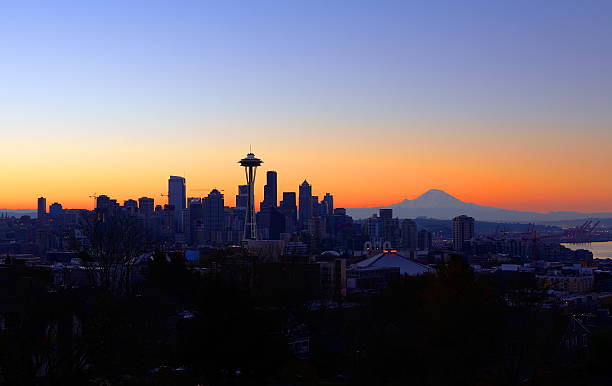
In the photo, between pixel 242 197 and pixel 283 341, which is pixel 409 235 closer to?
pixel 242 197

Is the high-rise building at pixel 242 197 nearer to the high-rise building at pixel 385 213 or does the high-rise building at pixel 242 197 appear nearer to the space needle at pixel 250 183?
the high-rise building at pixel 385 213

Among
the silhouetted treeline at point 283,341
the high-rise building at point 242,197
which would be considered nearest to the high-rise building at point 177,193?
the high-rise building at point 242,197

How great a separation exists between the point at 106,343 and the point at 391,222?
133142 millimetres

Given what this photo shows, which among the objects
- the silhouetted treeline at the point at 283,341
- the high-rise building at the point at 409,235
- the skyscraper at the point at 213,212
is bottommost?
the silhouetted treeline at the point at 283,341

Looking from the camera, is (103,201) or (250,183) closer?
(250,183)

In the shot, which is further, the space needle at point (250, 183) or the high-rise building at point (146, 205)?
the high-rise building at point (146, 205)

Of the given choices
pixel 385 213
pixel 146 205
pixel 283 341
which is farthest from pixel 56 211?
pixel 283 341

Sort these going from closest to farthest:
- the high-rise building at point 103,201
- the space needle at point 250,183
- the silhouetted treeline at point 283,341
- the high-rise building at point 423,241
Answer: the silhouetted treeline at point 283,341 → the space needle at point 250,183 → the high-rise building at point 103,201 → the high-rise building at point 423,241

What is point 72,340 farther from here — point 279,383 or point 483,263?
point 483,263

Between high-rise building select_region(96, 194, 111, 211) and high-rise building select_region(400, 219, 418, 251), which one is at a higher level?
high-rise building select_region(96, 194, 111, 211)

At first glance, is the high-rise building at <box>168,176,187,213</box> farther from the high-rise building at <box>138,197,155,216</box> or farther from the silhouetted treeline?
the silhouetted treeline

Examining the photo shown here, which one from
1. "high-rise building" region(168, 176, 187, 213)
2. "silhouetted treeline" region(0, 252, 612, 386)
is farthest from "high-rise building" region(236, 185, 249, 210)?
"silhouetted treeline" region(0, 252, 612, 386)

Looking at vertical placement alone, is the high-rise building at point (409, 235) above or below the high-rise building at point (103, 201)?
below

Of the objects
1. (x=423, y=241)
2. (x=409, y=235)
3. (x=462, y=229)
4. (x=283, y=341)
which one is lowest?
(x=283, y=341)
